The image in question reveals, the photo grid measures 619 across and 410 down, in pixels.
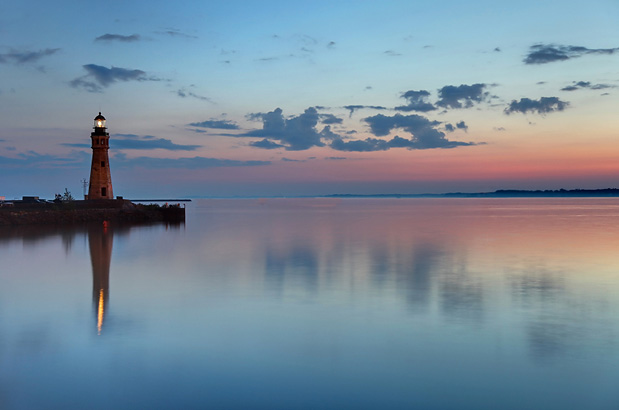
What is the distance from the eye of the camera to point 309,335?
1048 cm

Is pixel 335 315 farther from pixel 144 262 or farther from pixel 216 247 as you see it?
pixel 216 247

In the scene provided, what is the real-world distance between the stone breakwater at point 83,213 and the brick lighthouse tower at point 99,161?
147cm

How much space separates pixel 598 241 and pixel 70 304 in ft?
104

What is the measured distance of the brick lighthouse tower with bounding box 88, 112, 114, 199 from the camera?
50.8m

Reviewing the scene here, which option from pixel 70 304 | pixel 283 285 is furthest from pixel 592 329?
pixel 70 304

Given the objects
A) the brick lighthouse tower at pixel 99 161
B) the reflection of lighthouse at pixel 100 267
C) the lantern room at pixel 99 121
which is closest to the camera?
the reflection of lighthouse at pixel 100 267

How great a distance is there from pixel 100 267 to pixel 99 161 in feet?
107

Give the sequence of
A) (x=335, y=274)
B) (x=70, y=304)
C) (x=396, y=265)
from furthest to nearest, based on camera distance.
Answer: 1. (x=396, y=265)
2. (x=335, y=274)
3. (x=70, y=304)

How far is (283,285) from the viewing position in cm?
1694

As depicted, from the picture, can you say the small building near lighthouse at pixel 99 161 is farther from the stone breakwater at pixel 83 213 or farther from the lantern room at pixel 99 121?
the stone breakwater at pixel 83 213

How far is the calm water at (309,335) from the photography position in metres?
7.22

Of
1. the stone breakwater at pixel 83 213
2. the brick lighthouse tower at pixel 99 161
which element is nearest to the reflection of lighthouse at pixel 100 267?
the stone breakwater at pixel 83 213

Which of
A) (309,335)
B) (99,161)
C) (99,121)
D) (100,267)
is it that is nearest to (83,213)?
(99,161)

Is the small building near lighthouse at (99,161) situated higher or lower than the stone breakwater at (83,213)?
higher
